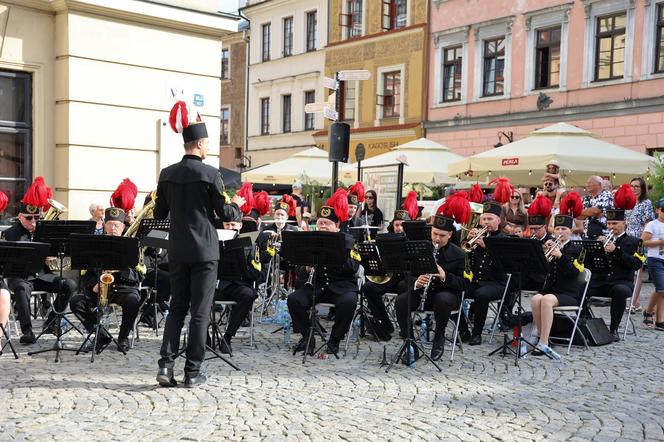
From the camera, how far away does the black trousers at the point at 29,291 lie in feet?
28.8

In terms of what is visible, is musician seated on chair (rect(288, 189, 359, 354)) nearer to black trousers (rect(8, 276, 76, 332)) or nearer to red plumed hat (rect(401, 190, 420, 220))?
black trousers (rect(8, 276, 76, 332))

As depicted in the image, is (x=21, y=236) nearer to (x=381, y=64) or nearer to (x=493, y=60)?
(x=493, y=60)

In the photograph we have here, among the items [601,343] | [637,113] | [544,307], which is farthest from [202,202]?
[637,113]

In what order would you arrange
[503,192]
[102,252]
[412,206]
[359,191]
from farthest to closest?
[359,191] < [412,206] < [503,192] < [102,252]

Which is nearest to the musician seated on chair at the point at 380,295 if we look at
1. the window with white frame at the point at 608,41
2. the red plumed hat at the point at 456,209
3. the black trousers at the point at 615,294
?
the red plumed hat at the point at 456,209

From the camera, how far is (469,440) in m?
5.41

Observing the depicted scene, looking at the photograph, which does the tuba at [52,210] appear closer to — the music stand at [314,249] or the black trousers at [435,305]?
the music stand at [314,249]

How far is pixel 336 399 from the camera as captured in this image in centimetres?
650

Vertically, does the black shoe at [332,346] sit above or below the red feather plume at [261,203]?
below

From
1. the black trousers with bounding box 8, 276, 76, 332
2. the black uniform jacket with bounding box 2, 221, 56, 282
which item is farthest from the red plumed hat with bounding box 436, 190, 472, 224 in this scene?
the black uniform jacket with bounding box 2, 221, 56, 282

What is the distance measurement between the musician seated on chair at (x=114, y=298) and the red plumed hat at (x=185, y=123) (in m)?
→ 1.42

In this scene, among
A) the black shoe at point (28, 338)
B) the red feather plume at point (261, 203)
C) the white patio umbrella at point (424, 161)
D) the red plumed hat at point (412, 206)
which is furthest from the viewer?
the white patio umbrella at point (424, 161)

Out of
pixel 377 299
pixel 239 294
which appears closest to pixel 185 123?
pixel 239 294

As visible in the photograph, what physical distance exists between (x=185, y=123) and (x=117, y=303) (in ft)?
7.22
